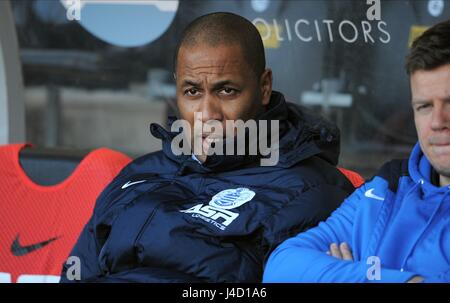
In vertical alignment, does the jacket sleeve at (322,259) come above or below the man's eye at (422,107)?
below

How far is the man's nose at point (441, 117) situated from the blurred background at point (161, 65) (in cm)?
173

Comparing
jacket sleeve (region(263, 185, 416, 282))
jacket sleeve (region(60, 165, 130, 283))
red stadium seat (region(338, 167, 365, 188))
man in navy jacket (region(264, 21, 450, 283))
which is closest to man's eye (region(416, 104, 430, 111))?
man in navy jacket (region(264, 21, 450, 283))

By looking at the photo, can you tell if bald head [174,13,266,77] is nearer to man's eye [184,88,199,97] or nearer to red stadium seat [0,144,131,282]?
man's eye [184,88,199,97]

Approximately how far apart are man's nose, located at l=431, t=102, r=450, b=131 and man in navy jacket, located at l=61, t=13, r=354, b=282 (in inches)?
18.4

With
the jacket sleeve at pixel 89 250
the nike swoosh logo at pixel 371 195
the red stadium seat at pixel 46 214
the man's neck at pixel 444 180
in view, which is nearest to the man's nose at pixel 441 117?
the man's neck at pixel 444 180

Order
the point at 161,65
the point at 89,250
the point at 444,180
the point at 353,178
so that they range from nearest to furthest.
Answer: the point at 444,180 < the point at 89,250 < the point at 353,178 < the point at 161,65

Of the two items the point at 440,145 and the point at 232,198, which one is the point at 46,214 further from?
the point at 440,145

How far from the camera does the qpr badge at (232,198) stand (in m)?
2.25

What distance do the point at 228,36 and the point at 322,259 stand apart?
0.79 metres

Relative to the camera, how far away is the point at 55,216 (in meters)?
2.95

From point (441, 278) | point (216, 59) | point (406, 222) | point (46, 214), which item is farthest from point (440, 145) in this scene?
point (46, 214)

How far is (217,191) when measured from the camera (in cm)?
236

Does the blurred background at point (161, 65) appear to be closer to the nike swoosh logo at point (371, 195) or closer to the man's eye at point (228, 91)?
the man's eye at point (228, 91)
